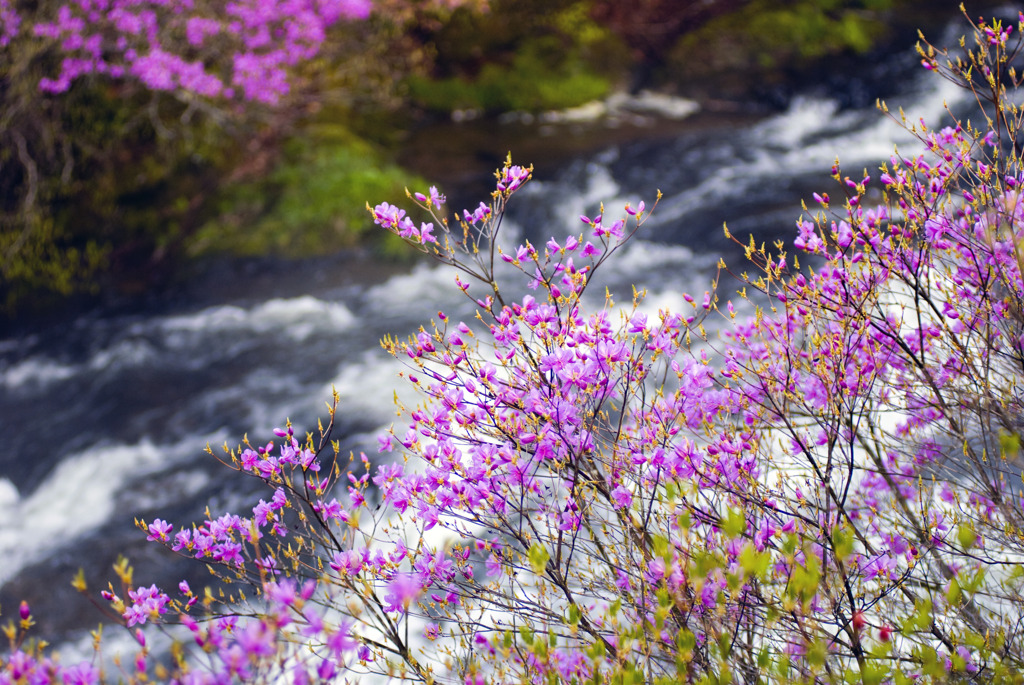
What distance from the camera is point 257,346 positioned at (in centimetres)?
757

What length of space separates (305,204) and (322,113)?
2595mm

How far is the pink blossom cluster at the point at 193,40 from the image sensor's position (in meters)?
8.94

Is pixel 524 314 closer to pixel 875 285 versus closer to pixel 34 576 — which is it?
pixel 875 285

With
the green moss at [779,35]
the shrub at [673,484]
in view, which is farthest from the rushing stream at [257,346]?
the shrub at [673,484]

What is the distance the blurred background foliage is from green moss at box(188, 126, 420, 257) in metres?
0.02


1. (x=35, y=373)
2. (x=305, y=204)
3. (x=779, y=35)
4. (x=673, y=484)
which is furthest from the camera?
(x=779, y=35)

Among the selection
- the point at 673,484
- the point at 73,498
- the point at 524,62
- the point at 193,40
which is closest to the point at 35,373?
the point at 73,498

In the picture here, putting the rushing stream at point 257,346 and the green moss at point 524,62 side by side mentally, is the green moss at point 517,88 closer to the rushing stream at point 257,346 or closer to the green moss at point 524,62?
the green moss at point 524,62

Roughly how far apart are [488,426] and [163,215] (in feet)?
26.4

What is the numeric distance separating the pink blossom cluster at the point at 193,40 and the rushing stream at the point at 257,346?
9.50ft

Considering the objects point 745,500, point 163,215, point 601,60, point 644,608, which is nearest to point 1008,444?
point 745,500

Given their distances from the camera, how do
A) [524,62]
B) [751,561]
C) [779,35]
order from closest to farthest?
[751,561] → [524,62] → [779,35]

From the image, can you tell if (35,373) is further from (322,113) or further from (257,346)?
(322,113)

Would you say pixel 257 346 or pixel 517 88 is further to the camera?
pixel 517 88
